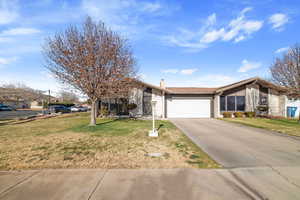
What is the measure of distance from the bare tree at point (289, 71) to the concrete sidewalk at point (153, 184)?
12978 mm

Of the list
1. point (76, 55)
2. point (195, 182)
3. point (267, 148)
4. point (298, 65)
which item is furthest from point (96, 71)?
point (298, 65)

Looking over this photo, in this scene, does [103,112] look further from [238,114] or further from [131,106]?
[238,114]

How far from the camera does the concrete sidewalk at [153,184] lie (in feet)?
8.64

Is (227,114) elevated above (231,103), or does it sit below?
below

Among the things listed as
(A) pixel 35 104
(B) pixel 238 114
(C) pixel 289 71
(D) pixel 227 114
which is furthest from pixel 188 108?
(A) pixel 35 104

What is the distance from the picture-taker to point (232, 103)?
16031 mm

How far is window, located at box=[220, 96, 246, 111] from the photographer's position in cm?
1595

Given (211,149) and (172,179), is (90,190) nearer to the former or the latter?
(172,179)

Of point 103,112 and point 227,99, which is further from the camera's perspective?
point 227,99

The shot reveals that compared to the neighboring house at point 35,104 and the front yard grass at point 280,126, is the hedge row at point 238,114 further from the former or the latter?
the neighboring house at point 35,104

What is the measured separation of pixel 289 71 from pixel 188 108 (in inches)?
391

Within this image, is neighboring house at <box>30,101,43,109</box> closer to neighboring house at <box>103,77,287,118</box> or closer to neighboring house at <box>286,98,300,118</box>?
neighboring house at <box>103,77,287,118</box>

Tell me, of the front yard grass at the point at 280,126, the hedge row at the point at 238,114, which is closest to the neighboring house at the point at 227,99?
the hedge row at the point at 238,114

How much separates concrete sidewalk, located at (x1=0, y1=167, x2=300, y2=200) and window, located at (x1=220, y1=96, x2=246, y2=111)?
13.2 metres
